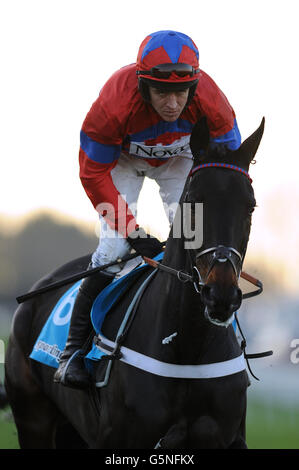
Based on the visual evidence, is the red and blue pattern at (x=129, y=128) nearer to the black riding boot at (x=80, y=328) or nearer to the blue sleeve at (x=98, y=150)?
the blue sleeve at (x=98, y=150)

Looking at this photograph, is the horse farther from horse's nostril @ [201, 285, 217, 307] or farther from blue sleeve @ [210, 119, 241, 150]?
blue sleeve @ [210, 119, 241, 150]

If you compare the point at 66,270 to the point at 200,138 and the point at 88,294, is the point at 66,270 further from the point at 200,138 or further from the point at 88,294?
the point at 200,138

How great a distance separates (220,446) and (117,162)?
195 centimetres

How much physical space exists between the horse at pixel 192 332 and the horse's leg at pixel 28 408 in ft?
4.48

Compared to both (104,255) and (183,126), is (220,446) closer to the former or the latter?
(104,255)

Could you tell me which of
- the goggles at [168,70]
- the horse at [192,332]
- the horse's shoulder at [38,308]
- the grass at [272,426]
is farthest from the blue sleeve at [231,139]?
the grass at [272,426]

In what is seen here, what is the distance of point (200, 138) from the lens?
169 inches

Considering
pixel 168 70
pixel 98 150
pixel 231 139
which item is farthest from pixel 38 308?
pixel 168 70

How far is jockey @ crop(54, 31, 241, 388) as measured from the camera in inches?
182

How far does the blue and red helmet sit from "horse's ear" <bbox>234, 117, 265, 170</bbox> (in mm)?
563

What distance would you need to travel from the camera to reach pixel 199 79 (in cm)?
490

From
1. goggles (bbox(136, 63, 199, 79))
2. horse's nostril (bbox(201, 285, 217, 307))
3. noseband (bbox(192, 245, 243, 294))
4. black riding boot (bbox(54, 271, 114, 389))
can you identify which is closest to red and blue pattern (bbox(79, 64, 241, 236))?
goggles (bbox(136, 63, 199, 79))

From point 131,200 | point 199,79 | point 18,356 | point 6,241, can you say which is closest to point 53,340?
point 18,356

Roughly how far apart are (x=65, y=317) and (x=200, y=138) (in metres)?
1.99
